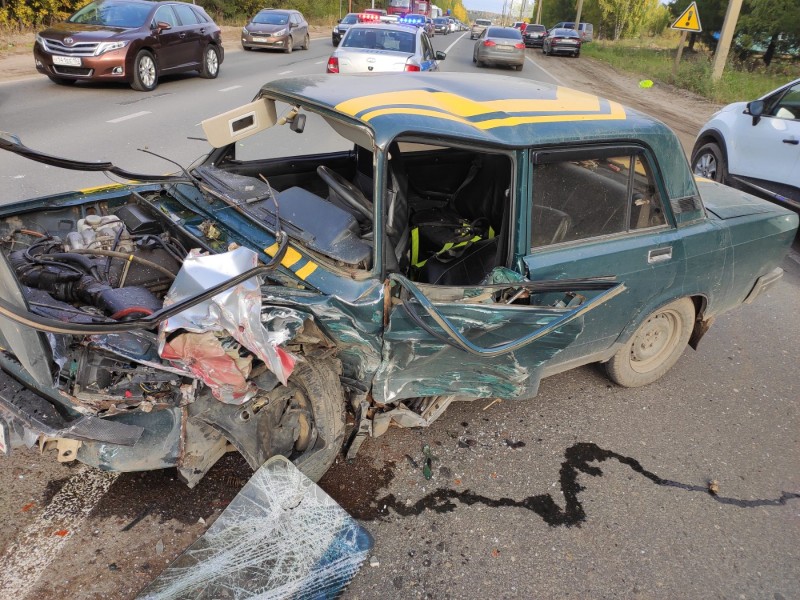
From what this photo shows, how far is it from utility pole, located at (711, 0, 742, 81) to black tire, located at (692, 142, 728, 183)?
11.0 meters

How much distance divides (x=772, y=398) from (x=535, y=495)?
2.14 metres

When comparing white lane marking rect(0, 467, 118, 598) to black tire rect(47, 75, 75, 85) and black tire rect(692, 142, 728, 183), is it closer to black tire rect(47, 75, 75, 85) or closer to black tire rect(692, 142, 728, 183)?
black tire rect(692, 142, 728, 183)

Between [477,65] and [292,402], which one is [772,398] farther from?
[477,65]

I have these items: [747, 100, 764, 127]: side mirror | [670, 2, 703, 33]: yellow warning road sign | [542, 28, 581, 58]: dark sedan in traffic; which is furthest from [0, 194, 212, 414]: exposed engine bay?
[542, 28, 581, 58]: dark sedan in traffic

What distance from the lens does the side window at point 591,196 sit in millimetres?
3156

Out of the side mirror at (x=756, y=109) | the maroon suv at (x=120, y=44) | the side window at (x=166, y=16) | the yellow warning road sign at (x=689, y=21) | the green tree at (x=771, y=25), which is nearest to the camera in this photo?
the side mirror at (x=756, y=109)

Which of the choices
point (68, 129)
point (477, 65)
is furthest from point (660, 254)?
point (477, 65)

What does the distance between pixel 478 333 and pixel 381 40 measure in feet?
35.5

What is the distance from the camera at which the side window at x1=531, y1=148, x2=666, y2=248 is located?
3156 mm

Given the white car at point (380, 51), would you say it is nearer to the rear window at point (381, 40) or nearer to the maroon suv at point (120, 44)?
the rear window at point (381, 40)

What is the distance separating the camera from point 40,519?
2732 mm

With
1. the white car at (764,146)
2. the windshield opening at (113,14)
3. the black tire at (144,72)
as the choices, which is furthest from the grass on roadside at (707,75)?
the windshield opening at (113,14)

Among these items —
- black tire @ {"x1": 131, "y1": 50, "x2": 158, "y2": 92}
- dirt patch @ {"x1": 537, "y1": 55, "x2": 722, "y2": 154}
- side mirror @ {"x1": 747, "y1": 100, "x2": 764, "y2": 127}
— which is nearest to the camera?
side mirror @ {"x1": 747, "y1": 100, "x2": 764, "y2": 127}

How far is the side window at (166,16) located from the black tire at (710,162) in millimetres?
10420
